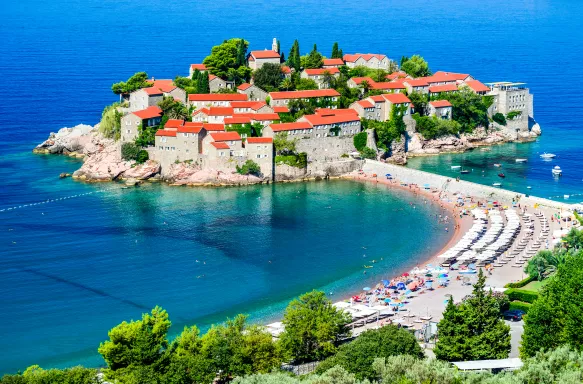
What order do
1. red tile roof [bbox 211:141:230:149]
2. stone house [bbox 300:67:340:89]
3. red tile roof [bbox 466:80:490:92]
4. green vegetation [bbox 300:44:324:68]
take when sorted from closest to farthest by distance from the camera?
red tile roof [bbox 211:141:230:149], stone house [bbox 300:67:340:89], green vegetation [bbox 300:44:324:68], red tile roof [bbox 466:80:490:92]

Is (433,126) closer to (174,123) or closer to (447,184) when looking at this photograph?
(447,184)

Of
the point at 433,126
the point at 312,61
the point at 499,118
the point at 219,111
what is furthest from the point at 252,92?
the point at 499,118

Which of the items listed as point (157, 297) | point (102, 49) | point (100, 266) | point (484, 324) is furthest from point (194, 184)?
point (102, 49)

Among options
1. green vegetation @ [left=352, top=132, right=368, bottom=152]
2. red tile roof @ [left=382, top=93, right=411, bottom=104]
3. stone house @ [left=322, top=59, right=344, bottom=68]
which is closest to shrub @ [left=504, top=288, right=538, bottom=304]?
green vegetation @ [left=352, top=132, right=368, bottom=152]

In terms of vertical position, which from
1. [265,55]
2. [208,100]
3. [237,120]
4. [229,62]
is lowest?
[237,120]

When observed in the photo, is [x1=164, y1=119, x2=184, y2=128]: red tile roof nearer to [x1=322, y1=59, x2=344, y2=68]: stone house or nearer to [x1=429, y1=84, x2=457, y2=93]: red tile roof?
[x1=322, y1=59, x2=344, y2=68]: stone house

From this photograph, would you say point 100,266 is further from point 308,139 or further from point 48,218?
point 308,139
